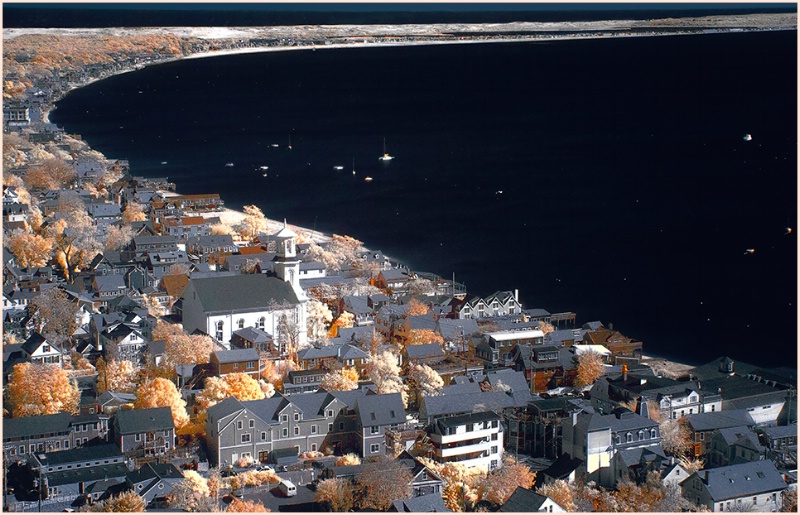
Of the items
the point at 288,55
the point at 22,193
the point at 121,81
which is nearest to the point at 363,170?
the point at 22,193

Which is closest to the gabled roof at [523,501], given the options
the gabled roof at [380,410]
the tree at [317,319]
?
the gabled roof at [380,410]

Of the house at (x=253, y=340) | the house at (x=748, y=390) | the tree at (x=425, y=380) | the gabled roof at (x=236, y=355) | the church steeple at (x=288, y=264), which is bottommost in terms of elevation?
the house at (x=748, y=390)

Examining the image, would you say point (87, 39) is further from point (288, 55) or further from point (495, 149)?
point (495, 149)

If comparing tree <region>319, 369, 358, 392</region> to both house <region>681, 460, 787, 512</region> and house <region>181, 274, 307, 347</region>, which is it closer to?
house <region>181, 274, 307, 347</region>

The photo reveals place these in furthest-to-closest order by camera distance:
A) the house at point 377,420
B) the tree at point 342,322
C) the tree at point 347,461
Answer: the tree at point 342,322, the house at point 377,420, the tree at point 347,461

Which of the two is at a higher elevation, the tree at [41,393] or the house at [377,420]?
the tree at [41,393]

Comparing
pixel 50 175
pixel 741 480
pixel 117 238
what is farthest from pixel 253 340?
pixel 50 175

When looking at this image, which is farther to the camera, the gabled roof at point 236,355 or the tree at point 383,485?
the gabled roof at point 236,355

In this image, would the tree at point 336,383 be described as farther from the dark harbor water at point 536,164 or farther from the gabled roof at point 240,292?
the dark harbor water at point 536,164
